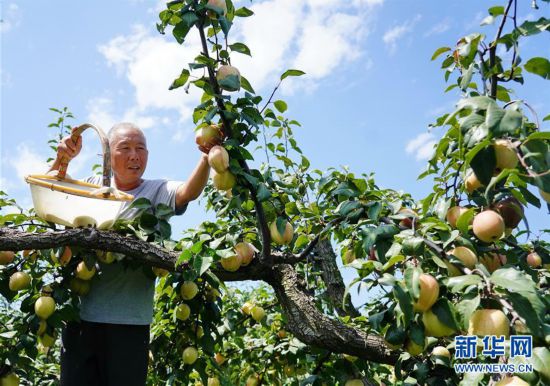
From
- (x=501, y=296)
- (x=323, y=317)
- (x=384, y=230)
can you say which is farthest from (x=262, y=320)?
(x=501, y=296)

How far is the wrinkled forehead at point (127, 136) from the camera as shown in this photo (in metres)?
2.01

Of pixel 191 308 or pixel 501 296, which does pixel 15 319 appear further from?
pixel 501 296

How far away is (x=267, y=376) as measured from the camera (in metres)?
2.78

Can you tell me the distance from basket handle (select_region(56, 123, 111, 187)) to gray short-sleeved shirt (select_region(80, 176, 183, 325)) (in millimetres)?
214

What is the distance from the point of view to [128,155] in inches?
79.3

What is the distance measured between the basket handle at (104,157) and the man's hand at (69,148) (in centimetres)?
1

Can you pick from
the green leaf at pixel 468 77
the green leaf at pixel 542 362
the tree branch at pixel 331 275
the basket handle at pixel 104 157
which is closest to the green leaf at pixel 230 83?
the basket handle at pixel 104 157

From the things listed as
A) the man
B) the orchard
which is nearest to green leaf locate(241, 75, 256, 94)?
the orchard

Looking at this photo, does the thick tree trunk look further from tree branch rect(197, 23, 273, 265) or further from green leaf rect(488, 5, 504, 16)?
green leaf rect(488, 5, 504, 16)

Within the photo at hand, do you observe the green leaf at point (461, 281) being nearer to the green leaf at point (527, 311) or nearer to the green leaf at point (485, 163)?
the green leaf at point (527, 311)

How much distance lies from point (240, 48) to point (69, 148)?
76 cm

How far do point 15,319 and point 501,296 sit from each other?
81.3 inches

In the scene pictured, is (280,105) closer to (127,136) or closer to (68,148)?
(127,136)

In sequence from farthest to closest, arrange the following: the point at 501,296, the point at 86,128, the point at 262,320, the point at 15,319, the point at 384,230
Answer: the point at 262,320, the point at 15,319, the point at 86,128, the point at 384,230, the point at 501,296
